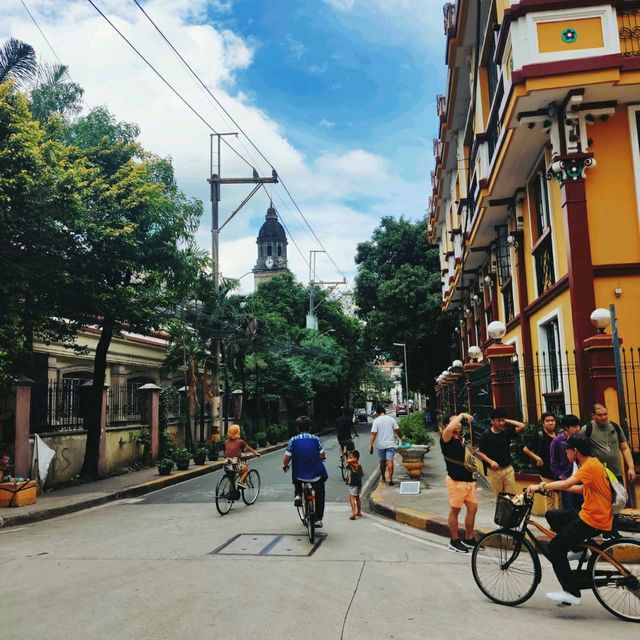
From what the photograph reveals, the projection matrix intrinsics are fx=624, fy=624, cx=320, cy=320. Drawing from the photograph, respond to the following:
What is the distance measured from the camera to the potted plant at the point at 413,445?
46.2 feet

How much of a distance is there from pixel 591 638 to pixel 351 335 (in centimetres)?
5049

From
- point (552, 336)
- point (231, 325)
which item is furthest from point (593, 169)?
point (231, 325)

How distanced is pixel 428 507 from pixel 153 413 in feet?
41.4

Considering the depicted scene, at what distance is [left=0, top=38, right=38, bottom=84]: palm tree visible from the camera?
44.5 ft

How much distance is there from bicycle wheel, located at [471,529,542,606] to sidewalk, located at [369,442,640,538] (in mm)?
2859

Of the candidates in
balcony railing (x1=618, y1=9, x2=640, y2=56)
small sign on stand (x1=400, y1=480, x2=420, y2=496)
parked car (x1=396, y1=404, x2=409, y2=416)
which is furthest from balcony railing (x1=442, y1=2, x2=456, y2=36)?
parked car (x1=396, y1=404, x2=409, y2=416)

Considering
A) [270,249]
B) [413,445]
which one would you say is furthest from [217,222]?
[270,249]

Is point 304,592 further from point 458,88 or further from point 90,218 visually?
point 458,88

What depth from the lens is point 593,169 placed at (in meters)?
10.1

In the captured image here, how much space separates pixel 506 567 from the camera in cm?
554

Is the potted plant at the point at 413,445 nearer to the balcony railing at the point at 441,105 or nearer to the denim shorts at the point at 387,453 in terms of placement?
the denim shorts at the point at 387,453

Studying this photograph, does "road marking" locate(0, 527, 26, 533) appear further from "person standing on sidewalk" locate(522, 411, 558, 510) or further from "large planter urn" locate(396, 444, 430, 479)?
"person standing on sidewalk" locate(522, 411, 558, 510)

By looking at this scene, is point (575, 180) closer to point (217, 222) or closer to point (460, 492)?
point (460, 492)

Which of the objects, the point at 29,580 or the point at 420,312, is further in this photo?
the point at 420,312
